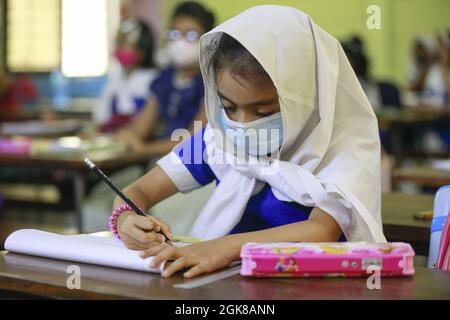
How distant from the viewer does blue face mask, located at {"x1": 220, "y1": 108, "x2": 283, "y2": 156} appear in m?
1.73

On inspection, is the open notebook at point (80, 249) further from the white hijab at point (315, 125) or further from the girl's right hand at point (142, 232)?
the white hijab at point (315, 125)

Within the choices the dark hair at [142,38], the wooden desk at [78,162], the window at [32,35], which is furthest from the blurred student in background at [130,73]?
the window at [32,35]

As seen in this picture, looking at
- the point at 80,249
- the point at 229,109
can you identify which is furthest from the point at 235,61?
the point at 80,249

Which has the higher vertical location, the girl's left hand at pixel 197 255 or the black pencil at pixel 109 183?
the black pencil at pixel 109 183

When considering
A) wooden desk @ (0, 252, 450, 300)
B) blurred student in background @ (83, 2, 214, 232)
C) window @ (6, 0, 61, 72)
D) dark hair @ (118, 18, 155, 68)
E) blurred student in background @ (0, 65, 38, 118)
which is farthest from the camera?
Answer: window @ (6, 0, 61, 72)

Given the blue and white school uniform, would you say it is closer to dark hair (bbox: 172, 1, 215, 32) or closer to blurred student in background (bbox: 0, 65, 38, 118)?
dark hair (bbox: 172, 1, 215, 32)

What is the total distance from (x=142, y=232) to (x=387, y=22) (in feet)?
27.0

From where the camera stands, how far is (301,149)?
1742 mm

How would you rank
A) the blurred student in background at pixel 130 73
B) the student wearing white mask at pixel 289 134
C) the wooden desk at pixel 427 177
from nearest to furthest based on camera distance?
the student wearing white mask at pixel 289 134
the wooden desk at pixel 427 177
the blurred student in background at pixel 130 73

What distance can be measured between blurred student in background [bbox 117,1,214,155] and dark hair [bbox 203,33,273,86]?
2.38 m

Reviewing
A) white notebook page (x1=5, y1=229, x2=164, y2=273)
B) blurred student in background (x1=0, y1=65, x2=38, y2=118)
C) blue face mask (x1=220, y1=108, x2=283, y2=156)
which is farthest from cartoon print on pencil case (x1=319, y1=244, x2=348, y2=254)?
blurred student in background (x1=0, y1=65, x2=38, y2=118)

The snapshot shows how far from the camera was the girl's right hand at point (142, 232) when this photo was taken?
5.06 feet

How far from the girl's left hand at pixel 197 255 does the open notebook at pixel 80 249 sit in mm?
19

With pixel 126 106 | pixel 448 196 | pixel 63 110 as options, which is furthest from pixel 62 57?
pixel 448 196
